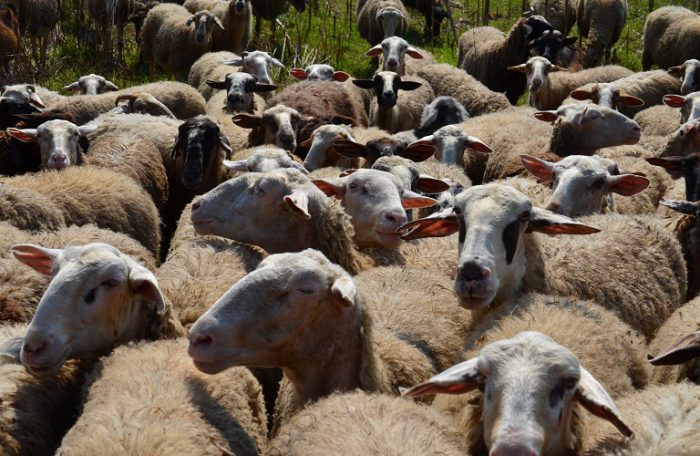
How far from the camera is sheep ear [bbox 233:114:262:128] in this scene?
8250 millimetres

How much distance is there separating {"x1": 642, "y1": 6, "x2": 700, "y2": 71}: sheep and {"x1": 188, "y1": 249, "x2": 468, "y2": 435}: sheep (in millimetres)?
10405

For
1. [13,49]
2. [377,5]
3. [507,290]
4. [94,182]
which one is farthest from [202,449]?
[377,5]

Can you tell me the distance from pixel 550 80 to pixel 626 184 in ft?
18.7

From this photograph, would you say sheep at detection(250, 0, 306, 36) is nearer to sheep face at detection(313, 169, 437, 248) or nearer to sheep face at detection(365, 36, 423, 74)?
sheep face at detection(365, 36, 423, 74)

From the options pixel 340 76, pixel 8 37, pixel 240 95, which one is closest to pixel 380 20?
pixel 340 76

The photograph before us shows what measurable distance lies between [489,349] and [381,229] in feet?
6.77

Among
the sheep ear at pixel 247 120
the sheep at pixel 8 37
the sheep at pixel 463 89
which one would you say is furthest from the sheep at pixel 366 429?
the sheep at pixel 8 37

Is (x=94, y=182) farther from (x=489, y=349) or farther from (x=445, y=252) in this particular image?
(x=489, y=349)

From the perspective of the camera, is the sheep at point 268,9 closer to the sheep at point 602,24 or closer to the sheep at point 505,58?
the sheep at point 505,58

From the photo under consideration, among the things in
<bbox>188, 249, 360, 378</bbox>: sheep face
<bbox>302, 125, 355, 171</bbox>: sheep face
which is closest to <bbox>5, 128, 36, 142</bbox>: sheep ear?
<bbox>302, 125, 355, 171</bbox>: sheep face

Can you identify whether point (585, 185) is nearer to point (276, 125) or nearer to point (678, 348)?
point (678, 348)

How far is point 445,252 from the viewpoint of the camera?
5688 millimetres

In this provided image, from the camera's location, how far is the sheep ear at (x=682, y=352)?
148 inches

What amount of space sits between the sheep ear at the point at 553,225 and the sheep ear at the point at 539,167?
64.6 inches
